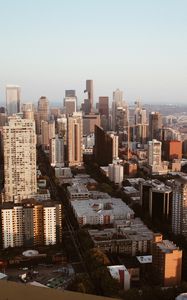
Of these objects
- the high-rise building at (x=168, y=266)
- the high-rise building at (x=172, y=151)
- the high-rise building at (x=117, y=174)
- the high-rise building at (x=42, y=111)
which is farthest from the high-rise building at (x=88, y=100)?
the high-rise building at (x=168, y=266)

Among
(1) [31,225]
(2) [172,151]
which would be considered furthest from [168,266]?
(2) [172,151]

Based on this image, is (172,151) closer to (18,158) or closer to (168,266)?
(18,158)

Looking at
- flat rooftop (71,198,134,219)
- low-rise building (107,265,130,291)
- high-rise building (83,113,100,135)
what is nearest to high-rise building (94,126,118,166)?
flat rooftop (71,198,134,219)

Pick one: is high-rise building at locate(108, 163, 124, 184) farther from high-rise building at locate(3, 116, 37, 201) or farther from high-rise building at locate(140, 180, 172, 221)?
high-rise building at locate(3, 116, 37, 201)

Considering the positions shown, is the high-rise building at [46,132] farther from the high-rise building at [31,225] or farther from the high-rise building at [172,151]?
the high-rise building at [31,225]

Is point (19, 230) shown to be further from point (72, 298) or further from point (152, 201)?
point (72, 298)

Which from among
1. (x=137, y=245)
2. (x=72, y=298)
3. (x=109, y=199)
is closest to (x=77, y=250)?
(x=137, y=245)
